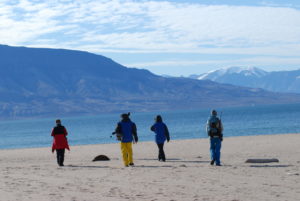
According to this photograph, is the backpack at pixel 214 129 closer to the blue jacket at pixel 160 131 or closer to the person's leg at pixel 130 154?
the person's leg at pixel 130 154

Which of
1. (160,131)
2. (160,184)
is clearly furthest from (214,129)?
(160,184)

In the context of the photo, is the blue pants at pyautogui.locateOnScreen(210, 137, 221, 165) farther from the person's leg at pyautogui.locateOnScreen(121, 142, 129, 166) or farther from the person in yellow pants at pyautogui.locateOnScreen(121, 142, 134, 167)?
the person's leg at pyautogui.locateOnScreen(121, 142, 129, 166)

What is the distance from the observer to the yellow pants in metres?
18.3

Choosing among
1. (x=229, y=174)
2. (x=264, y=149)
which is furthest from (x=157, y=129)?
(x=264, y=149)

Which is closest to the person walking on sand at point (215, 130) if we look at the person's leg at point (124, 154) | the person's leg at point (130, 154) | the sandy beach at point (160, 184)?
the sandy beach at point (160, 184)

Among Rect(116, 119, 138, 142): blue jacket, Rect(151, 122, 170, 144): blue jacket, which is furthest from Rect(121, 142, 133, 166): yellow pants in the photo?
Rect(151, 122, 170, 144): blue jacket

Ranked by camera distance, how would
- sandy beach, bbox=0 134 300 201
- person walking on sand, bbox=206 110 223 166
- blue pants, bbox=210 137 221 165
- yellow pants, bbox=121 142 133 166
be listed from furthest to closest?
yellow pants, bbox=121 142 133 166 < blue pants, bbox=210 137 221 165 < person walking on sand, bbox=206 110 223 166 < sandy beach, bbox=0 134 300 201

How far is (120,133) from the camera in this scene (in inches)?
712

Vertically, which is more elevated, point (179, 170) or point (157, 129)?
point (157, 129)

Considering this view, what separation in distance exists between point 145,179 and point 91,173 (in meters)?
2.41

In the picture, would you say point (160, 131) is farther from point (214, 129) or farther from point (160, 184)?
point (160, 184)

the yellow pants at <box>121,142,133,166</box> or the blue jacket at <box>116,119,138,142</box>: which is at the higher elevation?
the blue jacket at <box>116,119,138,142</box>

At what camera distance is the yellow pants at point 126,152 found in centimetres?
→ 1830

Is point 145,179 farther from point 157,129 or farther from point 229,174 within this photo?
point 157,129
